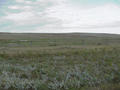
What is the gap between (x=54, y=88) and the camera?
20.7ft

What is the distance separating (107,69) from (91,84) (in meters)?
2.82

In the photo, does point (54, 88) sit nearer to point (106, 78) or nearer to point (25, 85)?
point (25, 85)

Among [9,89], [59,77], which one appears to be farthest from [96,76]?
[9,89]

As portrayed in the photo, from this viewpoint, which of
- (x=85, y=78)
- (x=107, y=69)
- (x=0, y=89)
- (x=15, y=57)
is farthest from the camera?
(x=15, y=57)

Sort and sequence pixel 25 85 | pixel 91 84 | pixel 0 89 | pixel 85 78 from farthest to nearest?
pixel 85 78
pixel 91 84
pixel 25 85
pixel 0 89

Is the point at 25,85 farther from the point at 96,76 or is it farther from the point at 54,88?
the point at 96,76

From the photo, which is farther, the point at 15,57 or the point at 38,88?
the point at 15,57

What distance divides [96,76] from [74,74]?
1.12 m

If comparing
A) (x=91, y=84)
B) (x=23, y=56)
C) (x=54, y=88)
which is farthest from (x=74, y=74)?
(x=23, y=56)

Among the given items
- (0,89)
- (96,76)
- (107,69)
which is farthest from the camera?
(107,69)

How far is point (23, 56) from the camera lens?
1400cm

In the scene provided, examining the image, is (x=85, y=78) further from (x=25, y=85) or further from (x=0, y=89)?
(x=0, y=89)

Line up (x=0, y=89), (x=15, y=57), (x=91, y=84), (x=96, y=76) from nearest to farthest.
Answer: (x=0, y=89) → (x=91, y=84) → (x=96, y=76) → (x=15, y=57)

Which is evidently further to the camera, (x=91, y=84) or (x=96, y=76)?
(x=96, y=76)
